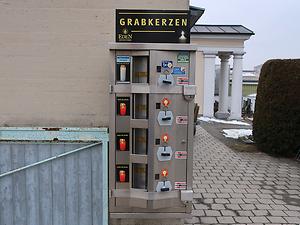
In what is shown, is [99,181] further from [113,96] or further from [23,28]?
[23,28]

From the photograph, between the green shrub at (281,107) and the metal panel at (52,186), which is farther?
the green shrub at (281,107)

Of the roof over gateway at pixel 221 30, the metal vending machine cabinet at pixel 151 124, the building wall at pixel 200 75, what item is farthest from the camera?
the building wall at pixel 200 75

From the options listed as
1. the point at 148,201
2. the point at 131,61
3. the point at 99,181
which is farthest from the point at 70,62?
the point at 148,201

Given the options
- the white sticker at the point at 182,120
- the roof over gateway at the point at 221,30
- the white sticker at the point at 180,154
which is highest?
the roof over gateway at the point at 221,30

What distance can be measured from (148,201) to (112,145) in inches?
26.3

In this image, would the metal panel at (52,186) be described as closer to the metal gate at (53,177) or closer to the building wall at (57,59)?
the metal gate at (53,177)

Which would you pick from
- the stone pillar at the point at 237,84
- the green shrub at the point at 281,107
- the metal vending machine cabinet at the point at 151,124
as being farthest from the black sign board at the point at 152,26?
the stone pillar at the point at 237,84

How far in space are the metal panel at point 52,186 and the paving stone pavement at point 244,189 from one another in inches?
51.2

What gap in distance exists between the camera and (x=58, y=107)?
320 cm

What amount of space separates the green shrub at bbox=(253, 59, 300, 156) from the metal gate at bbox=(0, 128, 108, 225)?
5.47 m

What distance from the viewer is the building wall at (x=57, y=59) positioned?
311cm

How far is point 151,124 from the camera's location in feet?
9.45

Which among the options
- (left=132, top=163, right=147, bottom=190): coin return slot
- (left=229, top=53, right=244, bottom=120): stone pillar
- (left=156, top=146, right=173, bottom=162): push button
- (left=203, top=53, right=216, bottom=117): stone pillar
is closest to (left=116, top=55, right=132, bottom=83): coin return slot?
(left=156, top=146, right=173, bottom=162): push button

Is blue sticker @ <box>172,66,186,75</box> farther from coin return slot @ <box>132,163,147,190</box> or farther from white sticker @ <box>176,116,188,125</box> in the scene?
coin return slot @ <box>132,163,147,190</box>
